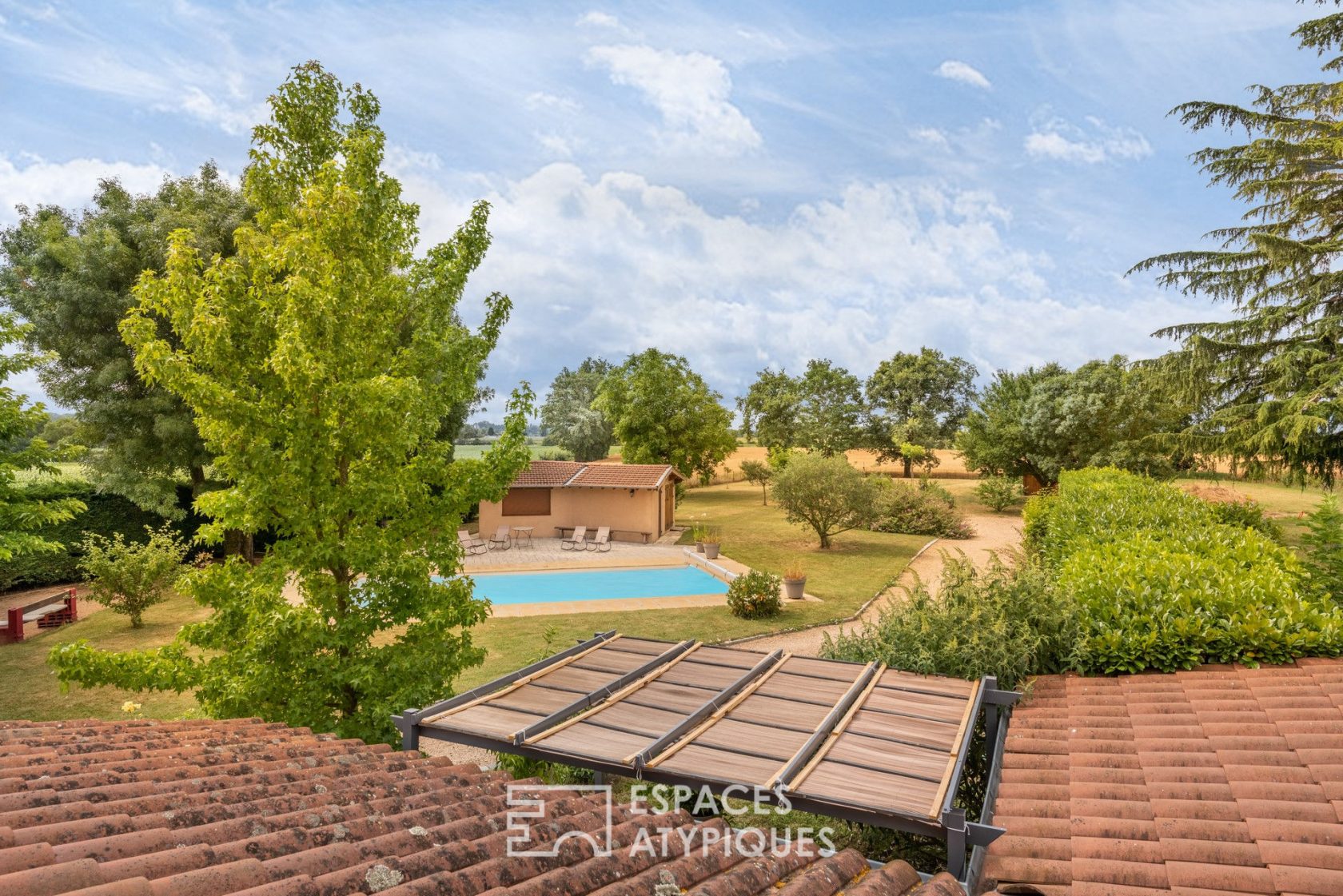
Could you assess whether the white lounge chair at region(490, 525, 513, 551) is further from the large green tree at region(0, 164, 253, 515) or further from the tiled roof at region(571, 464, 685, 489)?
the large green tree at region(0, 164, 253, 515)

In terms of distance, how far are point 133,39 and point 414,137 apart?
15.0 feet

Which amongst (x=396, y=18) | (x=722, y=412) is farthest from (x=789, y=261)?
(x=396, y=18)

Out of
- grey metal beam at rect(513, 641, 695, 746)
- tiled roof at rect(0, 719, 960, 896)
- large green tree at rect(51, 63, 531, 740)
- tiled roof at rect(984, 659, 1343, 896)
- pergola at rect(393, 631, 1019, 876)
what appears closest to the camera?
tiled roof at rect(0, 719, 960, 896)

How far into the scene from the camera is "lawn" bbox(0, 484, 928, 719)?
1200 centimetres

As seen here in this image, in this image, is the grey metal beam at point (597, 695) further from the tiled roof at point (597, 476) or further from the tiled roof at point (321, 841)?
the tiled roof at point (597, 476)

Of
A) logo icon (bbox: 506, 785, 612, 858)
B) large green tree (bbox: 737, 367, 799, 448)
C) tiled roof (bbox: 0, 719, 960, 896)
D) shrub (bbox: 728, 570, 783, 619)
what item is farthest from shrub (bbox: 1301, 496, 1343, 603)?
large green tree (bbox: 737, 367, 799, 448)

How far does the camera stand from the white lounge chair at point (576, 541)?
28.0 metres

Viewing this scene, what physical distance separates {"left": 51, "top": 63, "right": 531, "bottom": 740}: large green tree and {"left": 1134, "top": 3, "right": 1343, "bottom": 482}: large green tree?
Result: 858 inches

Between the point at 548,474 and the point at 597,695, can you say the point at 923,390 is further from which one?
the point at 597,695

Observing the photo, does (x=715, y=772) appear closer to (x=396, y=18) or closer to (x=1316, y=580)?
(x=1316, y=580)

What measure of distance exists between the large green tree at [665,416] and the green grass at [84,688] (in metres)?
23.2

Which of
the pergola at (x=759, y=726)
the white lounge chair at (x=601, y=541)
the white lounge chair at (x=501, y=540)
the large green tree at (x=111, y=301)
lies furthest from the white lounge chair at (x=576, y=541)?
the pergola at (x=759, y=726)

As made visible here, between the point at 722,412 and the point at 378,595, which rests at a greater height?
the point at 722,412

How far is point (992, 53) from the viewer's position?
15.5 m
